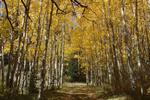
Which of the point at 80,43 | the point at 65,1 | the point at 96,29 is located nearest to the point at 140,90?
the point at 65,1

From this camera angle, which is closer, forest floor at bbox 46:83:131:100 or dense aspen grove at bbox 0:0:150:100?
dense aspen grove at bbox 0:0:150:100

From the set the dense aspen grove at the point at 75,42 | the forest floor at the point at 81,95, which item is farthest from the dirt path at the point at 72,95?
the dense aspen grove at the point at 75,42

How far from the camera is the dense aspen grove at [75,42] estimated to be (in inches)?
564

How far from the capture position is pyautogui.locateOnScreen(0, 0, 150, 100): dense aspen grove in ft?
47.0

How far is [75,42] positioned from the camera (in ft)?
115

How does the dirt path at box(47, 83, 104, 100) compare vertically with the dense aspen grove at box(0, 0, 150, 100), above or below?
below

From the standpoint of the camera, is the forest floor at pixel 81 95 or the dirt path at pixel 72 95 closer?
the forest floor at pixel 81 95

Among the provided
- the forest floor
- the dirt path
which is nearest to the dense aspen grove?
the forest floor

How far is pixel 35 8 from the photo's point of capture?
2144 centimetres

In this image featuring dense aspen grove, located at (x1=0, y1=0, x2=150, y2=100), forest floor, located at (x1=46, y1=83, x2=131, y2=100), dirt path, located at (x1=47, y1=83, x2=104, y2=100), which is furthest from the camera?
dirt path, located at (x1=47, y1=83, x2=104, y2=100)

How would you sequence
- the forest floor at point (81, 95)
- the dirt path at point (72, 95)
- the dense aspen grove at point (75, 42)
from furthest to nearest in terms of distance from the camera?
the dirt path at point (72, 95) < the forest floor at point (81, 95) < the dense aspen grove at point (75, 42)

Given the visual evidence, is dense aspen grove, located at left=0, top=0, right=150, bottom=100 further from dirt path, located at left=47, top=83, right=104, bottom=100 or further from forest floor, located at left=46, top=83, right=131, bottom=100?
dirt path, located at left=47, top=83, right=104, bottom=100

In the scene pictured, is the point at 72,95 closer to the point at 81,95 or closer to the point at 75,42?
the point at 81,95

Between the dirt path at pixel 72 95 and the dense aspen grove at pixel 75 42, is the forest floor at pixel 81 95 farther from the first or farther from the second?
the dense aspen grove at pixel 75 42
